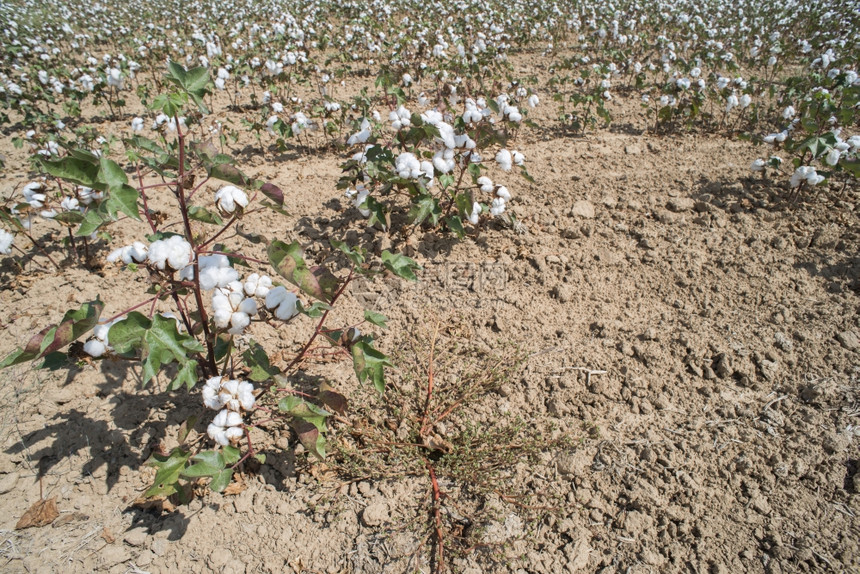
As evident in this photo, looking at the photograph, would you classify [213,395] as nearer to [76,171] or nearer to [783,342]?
[76,171]

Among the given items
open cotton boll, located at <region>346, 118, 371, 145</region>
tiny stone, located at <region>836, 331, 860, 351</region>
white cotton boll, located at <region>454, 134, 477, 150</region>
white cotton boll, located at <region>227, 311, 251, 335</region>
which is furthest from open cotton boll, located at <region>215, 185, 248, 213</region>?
tiny stone, located at <region>836, 331, 860, 351</region>

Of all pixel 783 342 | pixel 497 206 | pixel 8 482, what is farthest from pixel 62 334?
pixel 783 342

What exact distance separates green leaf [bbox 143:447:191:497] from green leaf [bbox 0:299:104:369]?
444 mm

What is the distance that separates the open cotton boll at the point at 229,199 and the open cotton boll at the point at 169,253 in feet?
0.54

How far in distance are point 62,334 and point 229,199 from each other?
1.85 feet

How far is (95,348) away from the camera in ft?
5.13

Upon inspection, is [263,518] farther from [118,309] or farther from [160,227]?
[160,227]

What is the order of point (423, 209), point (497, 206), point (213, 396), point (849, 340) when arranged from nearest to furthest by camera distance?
point (213, 396)
point (849, 340)
point (423, 209)
point (497, 206)

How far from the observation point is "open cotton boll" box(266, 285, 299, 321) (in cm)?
153

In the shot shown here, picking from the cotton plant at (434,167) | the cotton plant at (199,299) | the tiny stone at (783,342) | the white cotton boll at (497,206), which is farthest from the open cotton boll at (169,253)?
the tiny stone at (783,342)

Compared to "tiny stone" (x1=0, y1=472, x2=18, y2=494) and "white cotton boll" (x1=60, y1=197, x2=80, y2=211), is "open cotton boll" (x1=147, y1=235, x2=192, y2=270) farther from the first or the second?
"white cotton boll" (x1=60, y1=197, x2=80, y2=211)

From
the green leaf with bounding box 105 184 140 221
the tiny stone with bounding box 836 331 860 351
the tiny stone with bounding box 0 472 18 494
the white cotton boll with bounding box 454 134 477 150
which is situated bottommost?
the tiny stone with bounding box 0 472 18 494

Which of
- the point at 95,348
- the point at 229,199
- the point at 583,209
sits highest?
the point at 229,199

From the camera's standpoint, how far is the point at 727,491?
1763mm
